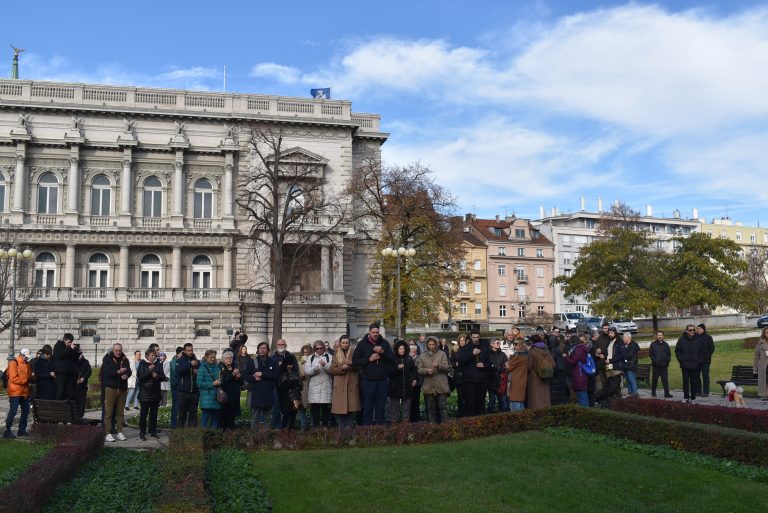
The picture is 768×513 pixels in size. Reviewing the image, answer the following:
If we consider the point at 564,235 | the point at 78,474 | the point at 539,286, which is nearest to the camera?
the point at 78,474

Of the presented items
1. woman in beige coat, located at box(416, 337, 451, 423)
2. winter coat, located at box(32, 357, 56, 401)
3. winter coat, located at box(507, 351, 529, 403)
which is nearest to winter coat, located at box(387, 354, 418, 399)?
woman in beige coat, located at box(416, 337, 451, 423)

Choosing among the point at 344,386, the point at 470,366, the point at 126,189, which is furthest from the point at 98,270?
the point at 470,366

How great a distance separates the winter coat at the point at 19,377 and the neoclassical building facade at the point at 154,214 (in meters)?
32.8

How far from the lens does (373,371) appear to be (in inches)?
648

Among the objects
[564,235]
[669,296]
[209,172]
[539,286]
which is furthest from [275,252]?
[564,235]

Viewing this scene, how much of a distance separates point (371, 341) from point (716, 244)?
138ft

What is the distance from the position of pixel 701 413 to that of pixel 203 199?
43.9m

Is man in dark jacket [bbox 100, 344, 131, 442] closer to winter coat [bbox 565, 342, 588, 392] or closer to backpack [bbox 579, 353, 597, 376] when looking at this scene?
winter coat [bbox 565, 342, 588, 392]

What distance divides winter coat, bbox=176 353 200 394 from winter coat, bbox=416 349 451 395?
4938 mm

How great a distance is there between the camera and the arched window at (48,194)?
52.0m

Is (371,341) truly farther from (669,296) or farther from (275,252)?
(669,296)

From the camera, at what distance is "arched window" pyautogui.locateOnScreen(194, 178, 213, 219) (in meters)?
54.7

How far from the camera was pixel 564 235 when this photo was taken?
10225cm

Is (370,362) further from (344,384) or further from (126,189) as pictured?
(126,189)
